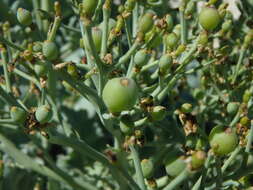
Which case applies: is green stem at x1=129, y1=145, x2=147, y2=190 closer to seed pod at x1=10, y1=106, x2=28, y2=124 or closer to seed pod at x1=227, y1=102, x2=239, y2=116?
seed pod at x1=10, y1=106, x2=28, y2=124

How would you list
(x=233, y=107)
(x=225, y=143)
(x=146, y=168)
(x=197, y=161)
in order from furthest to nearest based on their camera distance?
(x=233, y=107), (x=146, y=168), (x=225, y=143), (x=197, y=161)

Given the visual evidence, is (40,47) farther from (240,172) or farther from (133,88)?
(240,172)

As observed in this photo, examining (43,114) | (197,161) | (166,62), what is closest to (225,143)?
(197,161)

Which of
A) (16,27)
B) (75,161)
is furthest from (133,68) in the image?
(16,27)

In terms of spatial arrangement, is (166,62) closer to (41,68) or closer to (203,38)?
(203,38)

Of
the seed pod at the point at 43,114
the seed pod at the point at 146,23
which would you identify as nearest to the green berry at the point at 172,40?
the seed pod at the point at 146,23

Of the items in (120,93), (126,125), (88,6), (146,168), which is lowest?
(146,168)

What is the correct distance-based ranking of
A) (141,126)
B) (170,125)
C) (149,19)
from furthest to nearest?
(170,125), (141,126), (149,19)

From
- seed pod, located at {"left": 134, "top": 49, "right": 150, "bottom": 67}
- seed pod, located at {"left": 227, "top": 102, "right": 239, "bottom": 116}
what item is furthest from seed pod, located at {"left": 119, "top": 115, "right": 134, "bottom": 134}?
seed pod, located at {"left": 227, "top": 102, "right": 239, "bottom": 116}

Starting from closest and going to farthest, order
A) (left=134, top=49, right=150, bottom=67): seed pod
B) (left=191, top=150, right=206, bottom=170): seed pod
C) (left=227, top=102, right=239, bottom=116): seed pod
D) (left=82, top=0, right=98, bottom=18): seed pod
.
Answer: (left=191, top=150, right=206, bottom=170): seed pod, (left=82, top=0, right=98, bottom=18): seed pod, (left=134, top=49, right=150, bottom=67): seed pod, (left=227, top=102, right=239, bottom=116): seed pod
